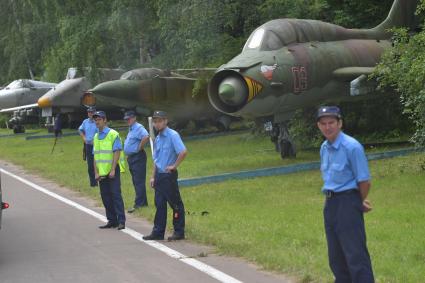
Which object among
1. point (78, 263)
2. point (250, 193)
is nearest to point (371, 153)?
point (250, 193)

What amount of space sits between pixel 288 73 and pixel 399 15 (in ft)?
20.0

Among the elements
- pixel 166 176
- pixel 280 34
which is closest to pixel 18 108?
pixel 280 34

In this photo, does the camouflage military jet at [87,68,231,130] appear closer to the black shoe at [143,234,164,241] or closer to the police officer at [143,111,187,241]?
the police officer at [143,111,187,241]

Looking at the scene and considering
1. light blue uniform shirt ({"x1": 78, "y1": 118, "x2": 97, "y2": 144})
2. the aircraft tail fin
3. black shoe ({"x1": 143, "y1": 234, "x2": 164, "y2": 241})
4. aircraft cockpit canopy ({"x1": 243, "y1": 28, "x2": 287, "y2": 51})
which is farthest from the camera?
the aircraft tail fin

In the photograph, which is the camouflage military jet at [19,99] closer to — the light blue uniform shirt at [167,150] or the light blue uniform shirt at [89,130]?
the light blue uniform shirt at [89,130]

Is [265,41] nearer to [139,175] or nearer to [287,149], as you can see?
[287,149]

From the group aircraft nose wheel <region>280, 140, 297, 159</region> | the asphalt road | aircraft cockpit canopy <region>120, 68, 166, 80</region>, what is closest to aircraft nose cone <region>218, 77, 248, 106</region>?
aircraft nose wheel <region>280, 140, 297, 159</region>

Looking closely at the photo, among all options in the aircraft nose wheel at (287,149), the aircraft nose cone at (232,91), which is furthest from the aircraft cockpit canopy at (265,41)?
the aircraft nose wheel at (287,149)

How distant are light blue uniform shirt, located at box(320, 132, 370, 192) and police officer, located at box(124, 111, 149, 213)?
718cm

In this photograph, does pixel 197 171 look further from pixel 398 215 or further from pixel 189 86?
pixel 189 86

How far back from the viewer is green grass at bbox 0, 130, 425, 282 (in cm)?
815

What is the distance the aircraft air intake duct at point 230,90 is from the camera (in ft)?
54.1

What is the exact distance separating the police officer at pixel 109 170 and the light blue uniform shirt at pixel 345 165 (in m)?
5.62

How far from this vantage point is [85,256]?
933 cm
